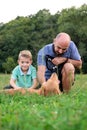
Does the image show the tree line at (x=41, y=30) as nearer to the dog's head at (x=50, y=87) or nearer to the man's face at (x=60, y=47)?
the man's face at (x=60, y=47)

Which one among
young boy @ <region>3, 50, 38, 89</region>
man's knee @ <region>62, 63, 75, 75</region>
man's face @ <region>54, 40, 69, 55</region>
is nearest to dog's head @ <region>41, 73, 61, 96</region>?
man's knee @ <region>62, 63, 75, 75</region>

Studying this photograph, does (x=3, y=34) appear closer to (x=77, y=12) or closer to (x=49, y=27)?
(x=49, y=27)

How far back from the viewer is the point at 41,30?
6950cm

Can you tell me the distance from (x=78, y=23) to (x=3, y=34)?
12656mm

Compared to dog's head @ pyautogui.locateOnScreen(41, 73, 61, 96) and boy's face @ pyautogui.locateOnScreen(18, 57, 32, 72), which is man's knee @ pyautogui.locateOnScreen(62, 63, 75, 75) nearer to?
dog's head @ pyautogui.locateOnScreen(41, 73, 61, 96)

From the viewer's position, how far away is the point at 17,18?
8138cm

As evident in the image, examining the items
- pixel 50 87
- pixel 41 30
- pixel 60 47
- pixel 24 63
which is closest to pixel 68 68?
pixel 60 47

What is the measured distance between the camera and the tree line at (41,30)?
61.5 metres

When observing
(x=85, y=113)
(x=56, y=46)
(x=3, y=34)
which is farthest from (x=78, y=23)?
(x=85, y=113)

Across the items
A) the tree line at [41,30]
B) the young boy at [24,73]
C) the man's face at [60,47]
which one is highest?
the man's face at [60,47]

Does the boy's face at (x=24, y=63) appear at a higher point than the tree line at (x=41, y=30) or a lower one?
higher

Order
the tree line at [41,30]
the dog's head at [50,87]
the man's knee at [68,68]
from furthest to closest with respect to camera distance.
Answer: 1. the tree line at [41,30]
2. the man's knee at [68,68]
3. the dog's head at [50,87]

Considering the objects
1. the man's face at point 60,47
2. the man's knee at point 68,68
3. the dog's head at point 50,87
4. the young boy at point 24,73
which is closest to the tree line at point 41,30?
the young boy at point 24,73

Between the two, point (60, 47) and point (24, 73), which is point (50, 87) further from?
point (24, 73)
